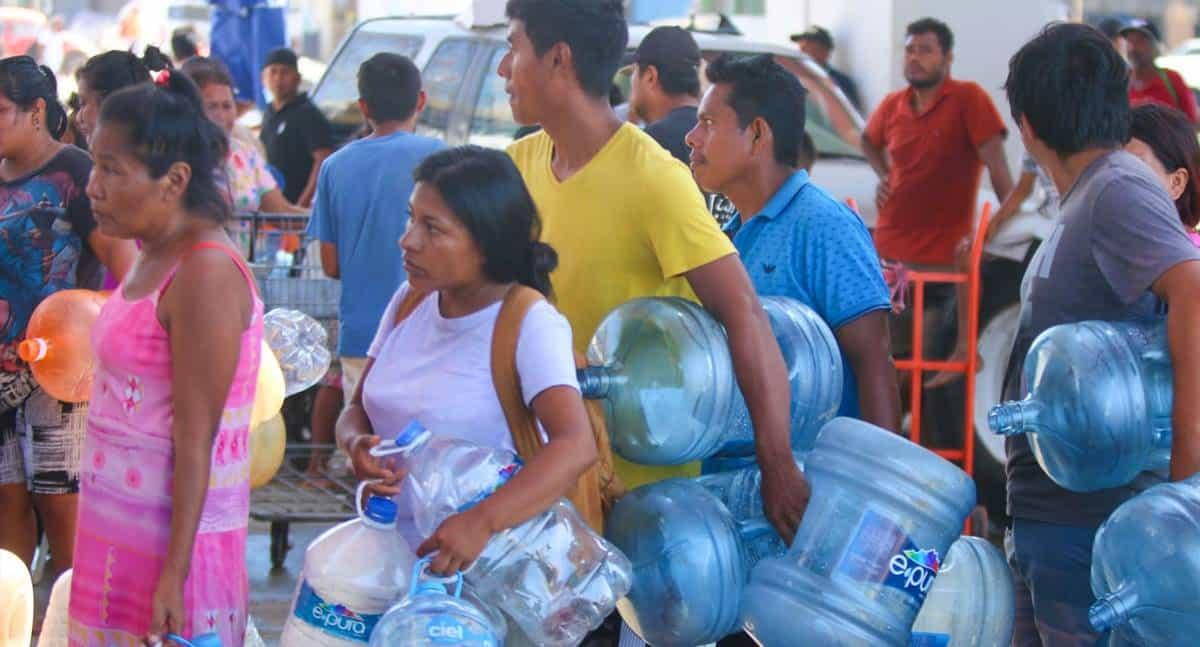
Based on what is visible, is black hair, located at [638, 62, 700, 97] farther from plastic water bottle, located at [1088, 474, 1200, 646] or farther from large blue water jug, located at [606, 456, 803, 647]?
plastic water bottle, located at [1088, 474, 1200, 646]

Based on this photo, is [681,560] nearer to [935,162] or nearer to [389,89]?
[389,89]

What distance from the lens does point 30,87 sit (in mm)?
5355

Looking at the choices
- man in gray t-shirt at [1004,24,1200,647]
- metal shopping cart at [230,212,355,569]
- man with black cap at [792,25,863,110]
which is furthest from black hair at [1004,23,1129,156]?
man with black cap at [792,25,863,110]

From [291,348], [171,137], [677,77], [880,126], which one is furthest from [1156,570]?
[880,126]

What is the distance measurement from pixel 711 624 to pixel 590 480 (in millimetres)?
405

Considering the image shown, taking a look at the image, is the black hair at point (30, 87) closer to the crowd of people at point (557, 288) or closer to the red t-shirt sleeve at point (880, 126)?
the crowd of people at point (557, 288)

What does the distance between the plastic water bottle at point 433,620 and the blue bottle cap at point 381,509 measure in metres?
0.13

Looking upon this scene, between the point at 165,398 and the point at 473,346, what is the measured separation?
599 mm

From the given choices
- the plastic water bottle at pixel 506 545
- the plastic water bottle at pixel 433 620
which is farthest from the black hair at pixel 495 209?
the plastic water bottle at pixel 433 620

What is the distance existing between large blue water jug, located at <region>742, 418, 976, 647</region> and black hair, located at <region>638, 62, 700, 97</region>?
11.7 ft

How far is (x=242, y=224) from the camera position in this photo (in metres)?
7.70

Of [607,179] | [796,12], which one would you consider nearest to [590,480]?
[607,179]

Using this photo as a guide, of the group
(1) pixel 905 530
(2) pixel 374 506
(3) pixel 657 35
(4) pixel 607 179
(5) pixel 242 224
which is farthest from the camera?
(5) pixel 242 224

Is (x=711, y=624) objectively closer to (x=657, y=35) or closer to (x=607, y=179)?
(x=607, y=179)
